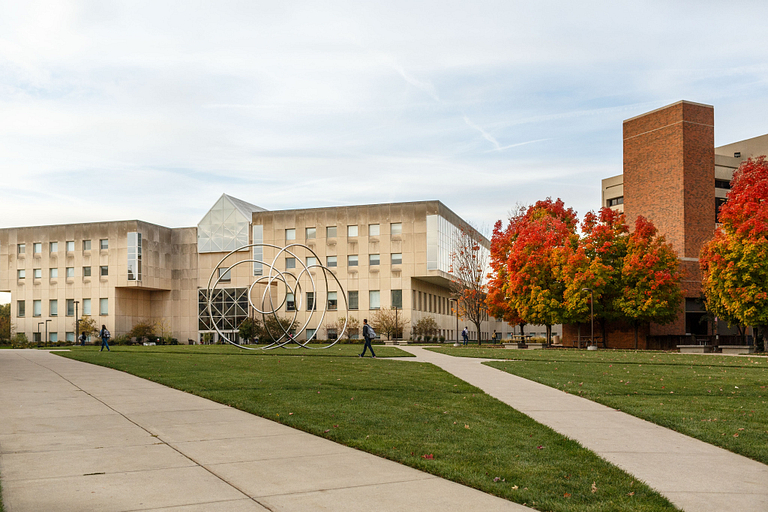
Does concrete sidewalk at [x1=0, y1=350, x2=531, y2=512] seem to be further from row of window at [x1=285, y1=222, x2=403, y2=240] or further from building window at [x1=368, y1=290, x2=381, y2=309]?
row of window at [x1=285, y1=222, x2=403, y2=240]

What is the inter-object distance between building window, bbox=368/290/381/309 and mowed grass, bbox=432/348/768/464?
55064 millimetres

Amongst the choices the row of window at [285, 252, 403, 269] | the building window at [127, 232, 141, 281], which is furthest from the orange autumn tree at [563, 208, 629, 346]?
the building window at [127, 232, 141, 281]

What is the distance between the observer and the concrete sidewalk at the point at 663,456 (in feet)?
22.2

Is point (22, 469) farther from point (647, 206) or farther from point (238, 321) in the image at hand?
point (238, 321)

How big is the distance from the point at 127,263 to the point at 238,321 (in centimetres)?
1631

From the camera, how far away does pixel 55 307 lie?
91375 mm

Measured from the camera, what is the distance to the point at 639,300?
49.4 metres

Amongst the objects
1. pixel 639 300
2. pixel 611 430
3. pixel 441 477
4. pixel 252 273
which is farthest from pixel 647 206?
pixel 441 477

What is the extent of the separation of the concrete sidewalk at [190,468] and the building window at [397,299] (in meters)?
66.4

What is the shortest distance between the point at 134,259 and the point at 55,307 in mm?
13962

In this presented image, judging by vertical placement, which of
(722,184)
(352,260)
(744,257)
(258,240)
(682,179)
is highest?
(722,184)

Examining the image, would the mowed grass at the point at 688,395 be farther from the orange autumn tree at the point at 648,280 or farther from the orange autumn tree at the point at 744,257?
the orange autumn tree at the point at 648,280

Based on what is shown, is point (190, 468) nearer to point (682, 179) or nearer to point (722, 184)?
point (682, 179)

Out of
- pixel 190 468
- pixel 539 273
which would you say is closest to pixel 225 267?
pixel 539 273
